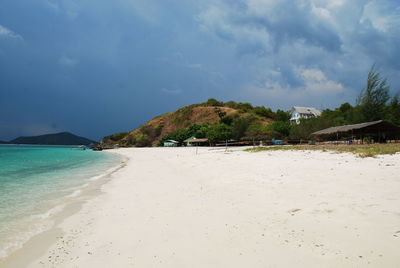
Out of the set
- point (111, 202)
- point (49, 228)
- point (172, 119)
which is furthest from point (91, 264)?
point (172, 119)

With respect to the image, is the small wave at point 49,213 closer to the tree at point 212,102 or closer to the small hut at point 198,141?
the small hut at point 198,141

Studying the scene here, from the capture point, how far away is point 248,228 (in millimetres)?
3750

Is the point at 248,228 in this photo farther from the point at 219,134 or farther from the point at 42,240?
the point at 219,134

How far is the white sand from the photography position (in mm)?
2811

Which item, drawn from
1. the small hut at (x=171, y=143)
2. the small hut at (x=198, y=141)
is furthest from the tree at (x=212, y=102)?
the small hut at (x=198, y=141)

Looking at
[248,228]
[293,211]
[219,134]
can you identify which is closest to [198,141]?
[219,134]

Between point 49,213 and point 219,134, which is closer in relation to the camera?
point 49,213

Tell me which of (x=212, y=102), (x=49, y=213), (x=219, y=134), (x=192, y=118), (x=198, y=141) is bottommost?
(x=49, y=213)

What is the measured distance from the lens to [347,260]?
257cm

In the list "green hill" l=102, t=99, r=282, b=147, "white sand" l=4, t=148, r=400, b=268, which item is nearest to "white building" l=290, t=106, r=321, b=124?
"green hill" l=102, t=99, r=282, b=147

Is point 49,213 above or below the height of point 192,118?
below

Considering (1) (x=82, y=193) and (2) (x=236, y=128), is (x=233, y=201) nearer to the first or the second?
(1) (x=82, y=193)

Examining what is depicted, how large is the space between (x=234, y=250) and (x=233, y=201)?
2.36 m

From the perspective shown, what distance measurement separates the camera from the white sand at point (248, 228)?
2811 mm
